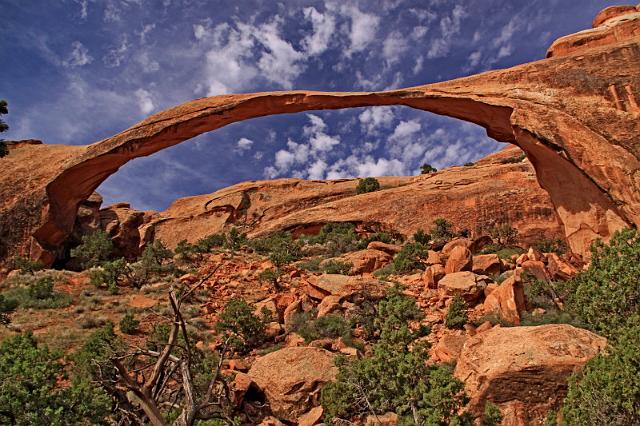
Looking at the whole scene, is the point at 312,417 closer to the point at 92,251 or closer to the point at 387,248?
the point at 387,248

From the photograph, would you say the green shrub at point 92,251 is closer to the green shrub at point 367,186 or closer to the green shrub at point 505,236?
the green shrub at point 367,186

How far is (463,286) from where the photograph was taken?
529 inches

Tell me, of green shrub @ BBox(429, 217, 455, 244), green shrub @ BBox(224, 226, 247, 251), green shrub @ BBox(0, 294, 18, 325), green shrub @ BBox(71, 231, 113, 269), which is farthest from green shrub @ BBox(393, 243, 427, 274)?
green shrub @ BBox(71, 231, 113, 269)

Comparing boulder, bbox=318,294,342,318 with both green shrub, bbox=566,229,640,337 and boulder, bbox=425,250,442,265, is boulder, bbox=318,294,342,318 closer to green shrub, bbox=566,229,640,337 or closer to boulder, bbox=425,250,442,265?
boulder, bbox=425,250,442,265

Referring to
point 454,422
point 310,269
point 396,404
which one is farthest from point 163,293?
point 454,422

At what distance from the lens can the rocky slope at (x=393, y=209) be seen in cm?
2594

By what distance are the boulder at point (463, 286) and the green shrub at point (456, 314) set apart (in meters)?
0.86

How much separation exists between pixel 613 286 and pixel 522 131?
369 centimetres

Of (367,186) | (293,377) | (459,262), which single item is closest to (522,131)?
(459,262)

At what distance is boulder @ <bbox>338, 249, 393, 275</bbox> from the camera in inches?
742

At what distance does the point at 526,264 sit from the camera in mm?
15164

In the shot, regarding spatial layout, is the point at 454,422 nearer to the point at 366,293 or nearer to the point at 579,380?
the point at 579,380

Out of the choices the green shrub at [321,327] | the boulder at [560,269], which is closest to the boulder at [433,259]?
the boulder at [560,269]

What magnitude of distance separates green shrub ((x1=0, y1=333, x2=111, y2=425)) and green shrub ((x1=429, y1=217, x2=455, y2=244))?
20195 mm
